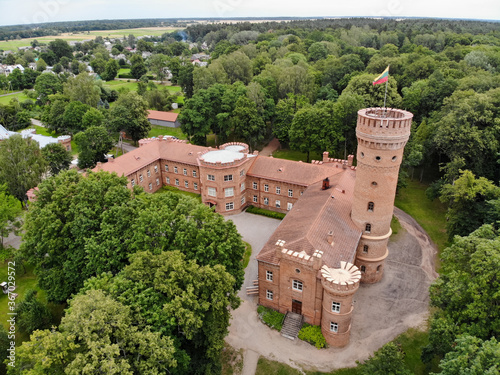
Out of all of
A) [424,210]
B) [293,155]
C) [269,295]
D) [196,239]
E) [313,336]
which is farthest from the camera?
[293,155]

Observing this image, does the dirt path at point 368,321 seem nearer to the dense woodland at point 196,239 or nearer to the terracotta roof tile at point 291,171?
the dense woodland at point 196,239

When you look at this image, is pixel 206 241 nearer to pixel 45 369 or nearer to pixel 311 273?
pixel 311 273

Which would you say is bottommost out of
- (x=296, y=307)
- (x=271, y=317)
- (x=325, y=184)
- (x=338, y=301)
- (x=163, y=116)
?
(x=271, y=317)

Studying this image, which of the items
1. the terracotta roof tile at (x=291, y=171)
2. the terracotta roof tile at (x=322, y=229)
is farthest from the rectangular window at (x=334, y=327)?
the terracotta roof tile at (x=291, y=171)

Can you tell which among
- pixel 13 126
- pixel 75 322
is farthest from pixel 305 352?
pixel 13 126

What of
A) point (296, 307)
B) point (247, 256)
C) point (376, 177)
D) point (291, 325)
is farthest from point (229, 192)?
point (376, 177)

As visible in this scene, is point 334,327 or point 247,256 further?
point 247,256

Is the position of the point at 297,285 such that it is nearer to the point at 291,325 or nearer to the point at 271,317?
the point at 291,325
